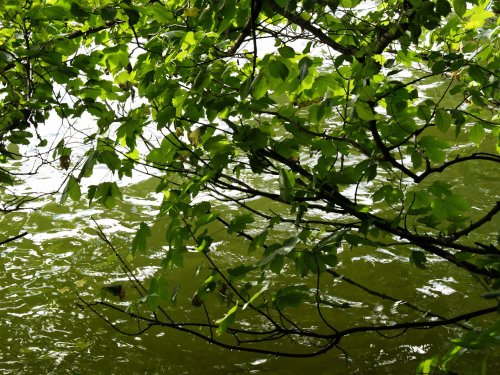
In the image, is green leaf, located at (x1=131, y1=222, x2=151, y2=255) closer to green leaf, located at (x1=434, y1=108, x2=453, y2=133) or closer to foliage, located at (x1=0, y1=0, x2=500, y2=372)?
foliage, located at (x1=0, y1=0, x2=500, y2=372)

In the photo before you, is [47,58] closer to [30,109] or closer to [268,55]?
[30,109]

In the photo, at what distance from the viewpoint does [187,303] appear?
496 centimetres

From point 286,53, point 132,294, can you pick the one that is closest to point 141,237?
point 286,53

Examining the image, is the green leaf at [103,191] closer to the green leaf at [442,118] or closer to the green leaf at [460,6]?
the green leaf at [442,118]

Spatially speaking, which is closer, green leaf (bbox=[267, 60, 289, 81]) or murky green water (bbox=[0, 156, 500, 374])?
green leaf (bbox=[267, 60, 289, 81])

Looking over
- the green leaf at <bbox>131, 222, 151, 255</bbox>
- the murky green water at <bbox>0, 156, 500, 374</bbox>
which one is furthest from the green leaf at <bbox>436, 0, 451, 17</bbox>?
the murky green water at <bbox>0, 156, 500, 374</bbox>

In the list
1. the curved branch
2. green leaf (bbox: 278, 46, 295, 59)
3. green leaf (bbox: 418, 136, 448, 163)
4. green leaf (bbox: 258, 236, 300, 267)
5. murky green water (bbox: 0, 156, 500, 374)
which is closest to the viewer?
green leaf (bbox: 258, 236, 300, 267)

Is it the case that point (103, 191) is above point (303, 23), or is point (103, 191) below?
below

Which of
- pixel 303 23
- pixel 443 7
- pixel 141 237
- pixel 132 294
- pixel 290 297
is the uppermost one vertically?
pixel 303 23

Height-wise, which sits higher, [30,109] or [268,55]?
[30,109]

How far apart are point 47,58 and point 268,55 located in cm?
119

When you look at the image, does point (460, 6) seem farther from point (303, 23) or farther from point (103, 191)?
point (103, 191)

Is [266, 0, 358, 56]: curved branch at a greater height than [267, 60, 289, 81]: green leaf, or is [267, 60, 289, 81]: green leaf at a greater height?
[266, 0, 358, 56]: curved branch

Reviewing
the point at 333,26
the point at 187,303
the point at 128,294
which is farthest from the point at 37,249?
the point at 333,26
